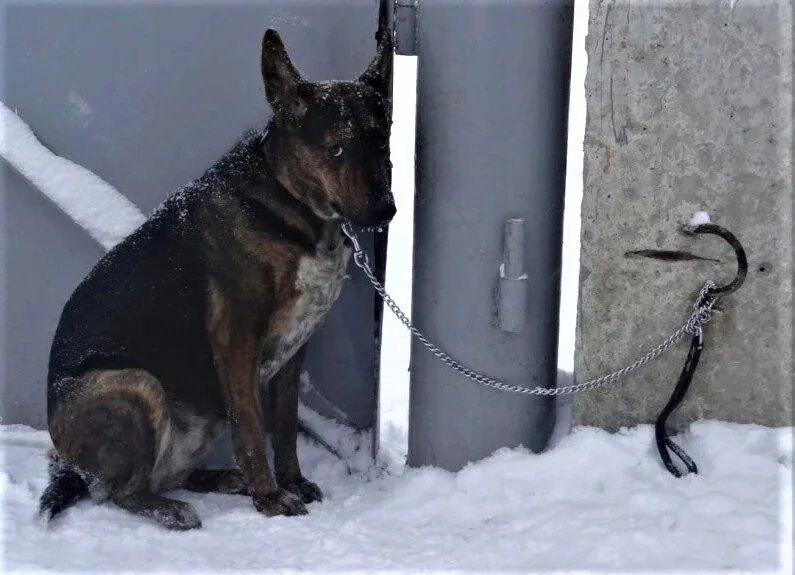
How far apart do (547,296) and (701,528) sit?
40.8 inches

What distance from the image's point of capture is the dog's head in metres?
3.48

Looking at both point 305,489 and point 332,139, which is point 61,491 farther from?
point 332,139

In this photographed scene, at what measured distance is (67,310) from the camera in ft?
12.8

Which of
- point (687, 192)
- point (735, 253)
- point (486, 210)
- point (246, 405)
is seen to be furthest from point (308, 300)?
point (735, 253)

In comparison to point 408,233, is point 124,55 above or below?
above

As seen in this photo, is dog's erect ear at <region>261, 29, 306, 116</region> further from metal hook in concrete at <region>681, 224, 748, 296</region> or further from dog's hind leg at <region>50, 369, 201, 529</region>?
metal hook in concrete at <region>681, 224, 748, 296</region>

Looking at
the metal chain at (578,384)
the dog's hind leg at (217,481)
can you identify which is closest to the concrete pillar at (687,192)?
the metal chain at (578,384)

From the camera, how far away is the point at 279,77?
140 inches

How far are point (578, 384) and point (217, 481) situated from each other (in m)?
1.48

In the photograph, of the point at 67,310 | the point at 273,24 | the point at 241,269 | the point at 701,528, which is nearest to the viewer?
the point at 701,528

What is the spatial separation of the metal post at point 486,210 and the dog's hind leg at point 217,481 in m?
0.75

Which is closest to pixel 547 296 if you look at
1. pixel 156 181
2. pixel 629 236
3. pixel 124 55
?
pixel 629 236

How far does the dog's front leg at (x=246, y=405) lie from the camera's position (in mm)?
3682

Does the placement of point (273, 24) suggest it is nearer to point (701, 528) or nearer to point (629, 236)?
point (629, 236)
